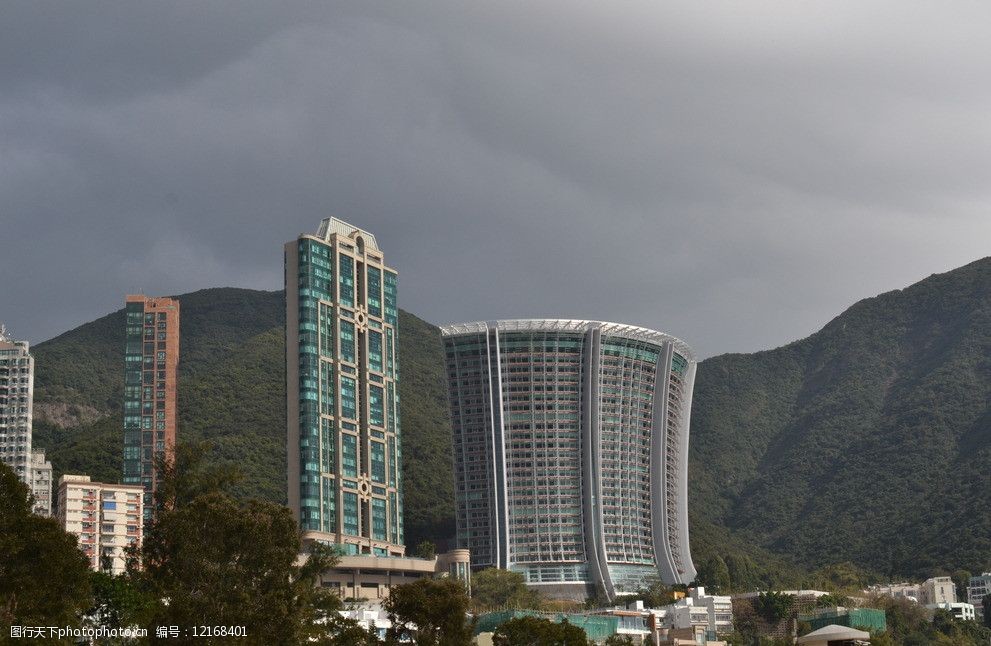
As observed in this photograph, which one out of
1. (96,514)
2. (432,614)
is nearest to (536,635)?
(432,614)

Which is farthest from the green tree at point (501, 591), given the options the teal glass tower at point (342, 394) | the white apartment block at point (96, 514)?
the white apartment block at point (96, 514)

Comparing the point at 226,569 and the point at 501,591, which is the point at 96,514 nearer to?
the point at 501,591

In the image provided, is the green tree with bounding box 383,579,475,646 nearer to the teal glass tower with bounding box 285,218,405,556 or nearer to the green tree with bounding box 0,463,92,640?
the green tree with bounding box 0,463,92,640

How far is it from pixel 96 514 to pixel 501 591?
2171 inches

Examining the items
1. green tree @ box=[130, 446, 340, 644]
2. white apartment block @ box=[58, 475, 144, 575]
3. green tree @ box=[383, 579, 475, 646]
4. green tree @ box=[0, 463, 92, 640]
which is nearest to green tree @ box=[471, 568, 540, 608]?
white apartment block @ box=[58, 475, 144, 575]

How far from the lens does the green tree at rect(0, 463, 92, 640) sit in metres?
61.9

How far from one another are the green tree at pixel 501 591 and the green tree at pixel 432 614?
102m

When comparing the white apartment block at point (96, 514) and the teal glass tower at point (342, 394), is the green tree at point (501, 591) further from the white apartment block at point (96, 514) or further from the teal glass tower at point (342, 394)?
the white apartment block at point (96, 514)

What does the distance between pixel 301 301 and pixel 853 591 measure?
8323 cm

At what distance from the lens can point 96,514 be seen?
196 meters

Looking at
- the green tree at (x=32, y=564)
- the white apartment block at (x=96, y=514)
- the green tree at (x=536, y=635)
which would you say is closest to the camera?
the green tree at (x=32, y=564)

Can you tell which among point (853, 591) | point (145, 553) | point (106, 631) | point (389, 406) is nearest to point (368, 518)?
point (389, 406)

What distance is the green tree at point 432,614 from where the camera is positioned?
78.1 metres

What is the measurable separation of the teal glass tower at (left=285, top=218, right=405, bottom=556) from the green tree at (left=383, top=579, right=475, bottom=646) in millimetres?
93961
